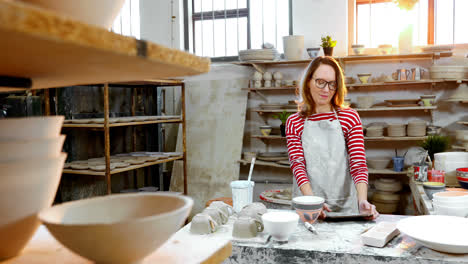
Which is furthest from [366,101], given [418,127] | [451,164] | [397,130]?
[451,164]

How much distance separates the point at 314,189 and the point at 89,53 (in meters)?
2.38

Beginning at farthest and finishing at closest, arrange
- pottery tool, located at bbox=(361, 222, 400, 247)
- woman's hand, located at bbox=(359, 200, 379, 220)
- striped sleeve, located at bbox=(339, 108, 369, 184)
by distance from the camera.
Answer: striped sleeve, located at bbox=(339, 108, 369, 184)
woman's hand, located at bbox=(359, 200, 379, 220)
pottery tool, located at bbox=(361, 222, 400, 247)

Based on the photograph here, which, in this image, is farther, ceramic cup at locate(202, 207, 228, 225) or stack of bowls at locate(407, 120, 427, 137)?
stack of bowls at locate(407, 120, 427, 137)

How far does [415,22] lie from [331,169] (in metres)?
2.91

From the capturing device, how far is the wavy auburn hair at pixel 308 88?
2596 millimetres

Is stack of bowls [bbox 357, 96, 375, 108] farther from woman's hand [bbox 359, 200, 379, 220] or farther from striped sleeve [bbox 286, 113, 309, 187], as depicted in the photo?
woman's hand [bbox 359, 200, 379, 220]

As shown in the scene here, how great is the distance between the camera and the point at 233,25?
5.47 m

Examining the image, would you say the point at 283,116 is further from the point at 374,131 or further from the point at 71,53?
the point at 71,53

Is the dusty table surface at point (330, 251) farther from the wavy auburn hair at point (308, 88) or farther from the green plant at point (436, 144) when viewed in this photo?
the green plant at point (436, 144)

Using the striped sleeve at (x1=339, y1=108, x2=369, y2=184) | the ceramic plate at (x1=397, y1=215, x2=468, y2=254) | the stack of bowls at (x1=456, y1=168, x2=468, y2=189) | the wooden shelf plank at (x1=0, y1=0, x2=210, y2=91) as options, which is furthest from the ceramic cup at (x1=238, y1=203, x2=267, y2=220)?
the stack of bowls at (x1=456, y1=168, x2=468, y2=189)

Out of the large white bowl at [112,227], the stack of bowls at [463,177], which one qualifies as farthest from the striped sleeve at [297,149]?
the large white bowl at [112,227]

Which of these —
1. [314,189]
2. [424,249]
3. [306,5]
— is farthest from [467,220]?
[306,5]

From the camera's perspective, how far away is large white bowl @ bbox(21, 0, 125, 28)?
1.93 feet

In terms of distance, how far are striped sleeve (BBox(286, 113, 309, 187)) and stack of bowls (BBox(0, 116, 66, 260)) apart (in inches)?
79.1
